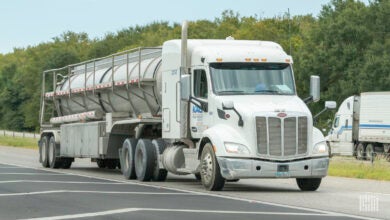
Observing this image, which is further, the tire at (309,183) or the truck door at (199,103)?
the truck door at (199,103)

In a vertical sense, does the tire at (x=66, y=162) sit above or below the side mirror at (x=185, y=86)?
below

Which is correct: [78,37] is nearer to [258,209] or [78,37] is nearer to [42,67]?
[42,67]

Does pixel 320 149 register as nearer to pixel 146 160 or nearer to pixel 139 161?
pixel 146 160

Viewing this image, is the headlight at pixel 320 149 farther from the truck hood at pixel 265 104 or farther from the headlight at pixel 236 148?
the headlight at pixel 236 148

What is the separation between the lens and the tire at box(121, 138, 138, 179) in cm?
2414

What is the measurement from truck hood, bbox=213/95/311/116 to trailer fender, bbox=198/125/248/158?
48 centimetres

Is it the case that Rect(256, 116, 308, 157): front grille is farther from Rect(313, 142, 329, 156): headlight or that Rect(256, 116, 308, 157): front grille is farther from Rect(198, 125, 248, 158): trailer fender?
Rect(313, 142, 329, 156): headlight

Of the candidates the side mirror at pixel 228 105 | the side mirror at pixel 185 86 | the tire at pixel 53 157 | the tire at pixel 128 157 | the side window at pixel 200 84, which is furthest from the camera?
the tire at pixel 53 157

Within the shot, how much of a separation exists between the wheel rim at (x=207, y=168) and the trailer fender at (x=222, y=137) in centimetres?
37

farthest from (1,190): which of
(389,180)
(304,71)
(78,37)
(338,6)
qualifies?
(78,37)

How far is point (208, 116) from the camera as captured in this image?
2030cm

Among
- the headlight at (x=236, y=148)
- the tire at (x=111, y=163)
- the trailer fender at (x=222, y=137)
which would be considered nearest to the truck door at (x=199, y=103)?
the trailer fender at (x=222, y=137)

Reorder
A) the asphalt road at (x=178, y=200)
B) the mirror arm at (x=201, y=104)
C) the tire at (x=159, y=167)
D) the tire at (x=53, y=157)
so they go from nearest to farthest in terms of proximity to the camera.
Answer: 1. the asphalt road at (x=178, y=200)
2. the mirror arm at (x=201, y=104)
3. the tire at (x=159, y=167)
4. the tire at (x=53, y=157)

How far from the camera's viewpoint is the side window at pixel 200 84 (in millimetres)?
20469
